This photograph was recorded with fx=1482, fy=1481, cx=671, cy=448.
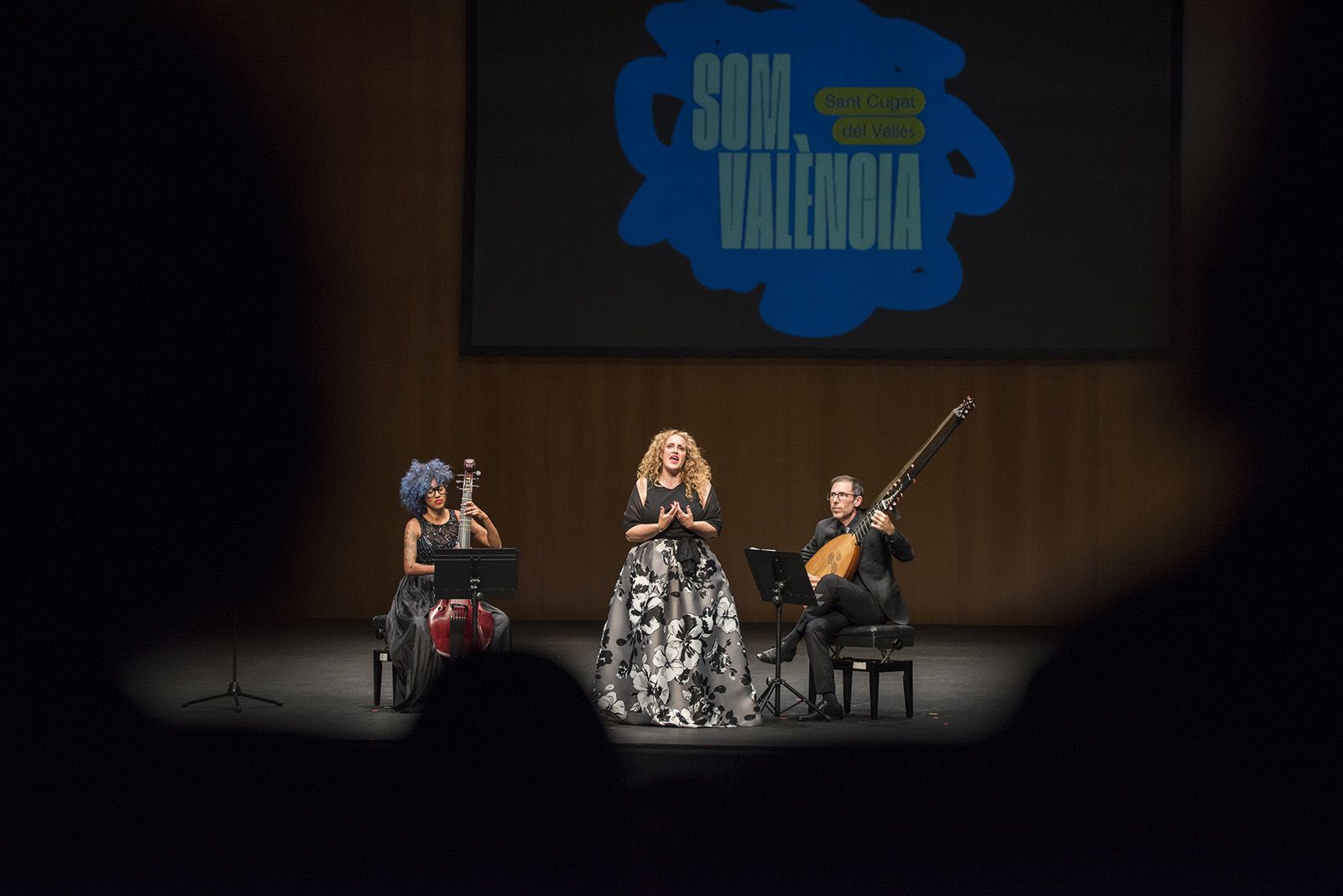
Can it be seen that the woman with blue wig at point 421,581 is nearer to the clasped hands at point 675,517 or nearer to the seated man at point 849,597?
the clasped hands at point 675,517

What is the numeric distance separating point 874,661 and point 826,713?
1.06ft

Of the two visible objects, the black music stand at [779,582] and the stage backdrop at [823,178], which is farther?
the stage backdrop at [823,178]

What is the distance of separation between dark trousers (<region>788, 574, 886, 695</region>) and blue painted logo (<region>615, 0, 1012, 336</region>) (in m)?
4.05

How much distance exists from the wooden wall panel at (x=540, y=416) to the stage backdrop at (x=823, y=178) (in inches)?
12.6

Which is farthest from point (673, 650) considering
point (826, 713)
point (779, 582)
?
point (826, 713)

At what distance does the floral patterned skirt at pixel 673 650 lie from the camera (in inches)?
241

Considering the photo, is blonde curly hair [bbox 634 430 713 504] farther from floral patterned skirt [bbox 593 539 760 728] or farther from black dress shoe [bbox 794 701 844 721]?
black dress shoe [bbox 794 701 844 721]

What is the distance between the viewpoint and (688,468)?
6.32m

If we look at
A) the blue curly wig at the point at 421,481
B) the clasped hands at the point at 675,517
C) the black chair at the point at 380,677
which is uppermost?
the blue curly wig at the point at 421,481

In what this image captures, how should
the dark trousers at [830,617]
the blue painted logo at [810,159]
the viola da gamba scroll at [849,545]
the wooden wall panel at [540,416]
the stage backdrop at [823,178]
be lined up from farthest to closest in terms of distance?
the wooden wall panel at [540,416] < the blue painted logo at [810,159] < the stage backdrop at [823,178] < the viola da gamba scroll at [849,545] < the dark trousers at [830,617]

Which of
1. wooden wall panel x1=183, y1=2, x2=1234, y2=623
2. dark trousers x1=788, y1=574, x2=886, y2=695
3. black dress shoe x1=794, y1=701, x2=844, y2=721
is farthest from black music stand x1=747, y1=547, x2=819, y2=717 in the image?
wooden wall panel x1=183, y1=2, x2=1234, y2=623

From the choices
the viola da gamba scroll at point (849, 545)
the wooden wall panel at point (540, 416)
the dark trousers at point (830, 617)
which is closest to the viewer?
the dark trousers at point (830, 617)

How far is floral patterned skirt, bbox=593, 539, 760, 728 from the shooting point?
20.1 feet

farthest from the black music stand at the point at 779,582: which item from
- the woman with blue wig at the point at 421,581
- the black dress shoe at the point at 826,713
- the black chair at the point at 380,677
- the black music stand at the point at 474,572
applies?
the black chair at the point at 380,677
